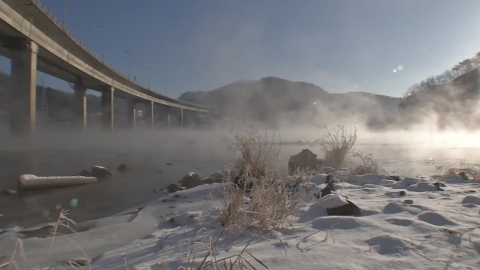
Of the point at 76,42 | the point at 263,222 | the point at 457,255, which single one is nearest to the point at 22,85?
the point at 76,42

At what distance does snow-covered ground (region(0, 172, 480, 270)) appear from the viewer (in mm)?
1726

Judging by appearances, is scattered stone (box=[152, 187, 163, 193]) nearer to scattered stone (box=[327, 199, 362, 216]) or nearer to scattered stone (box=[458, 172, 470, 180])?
scattered stone (box=[327, 199, 362, 216])

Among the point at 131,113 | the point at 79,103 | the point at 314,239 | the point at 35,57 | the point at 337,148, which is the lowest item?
the point at 314,239

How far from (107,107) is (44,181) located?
30.4 m

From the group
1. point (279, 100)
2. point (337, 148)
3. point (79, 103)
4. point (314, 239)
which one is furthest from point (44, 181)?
point (279, 100)

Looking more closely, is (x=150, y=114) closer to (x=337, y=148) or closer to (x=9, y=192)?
(x=337, y=148)

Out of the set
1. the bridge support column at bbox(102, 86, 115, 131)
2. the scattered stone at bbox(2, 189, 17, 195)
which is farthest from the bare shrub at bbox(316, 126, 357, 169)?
the bridge support column at bbox(102, 86, 115, 131)

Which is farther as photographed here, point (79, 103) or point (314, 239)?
point (79, 103)

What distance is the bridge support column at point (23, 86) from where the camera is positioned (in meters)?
17.0

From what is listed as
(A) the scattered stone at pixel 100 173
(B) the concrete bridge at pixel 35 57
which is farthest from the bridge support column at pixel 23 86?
(A) the scattered stone at pixel 100 173

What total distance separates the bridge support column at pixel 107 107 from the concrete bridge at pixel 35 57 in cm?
307

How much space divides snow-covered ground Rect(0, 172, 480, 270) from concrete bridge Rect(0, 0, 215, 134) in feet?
54.4

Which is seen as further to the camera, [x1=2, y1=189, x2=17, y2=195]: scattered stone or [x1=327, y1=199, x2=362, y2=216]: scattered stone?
[x1=2, y1=189, x2=17, y2=195]: scattered stone

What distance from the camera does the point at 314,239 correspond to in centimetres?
207
